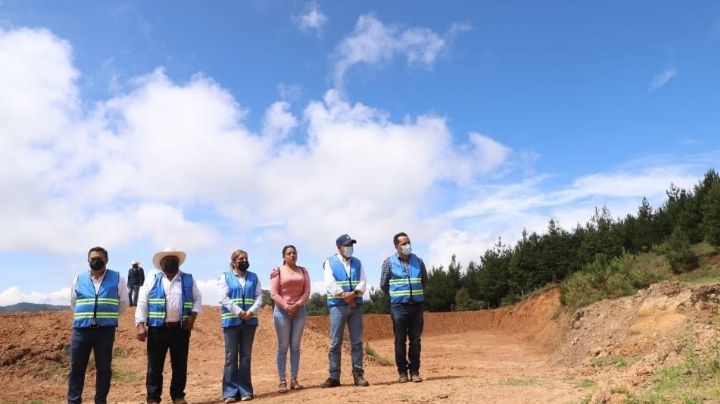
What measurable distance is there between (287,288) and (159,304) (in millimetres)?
1513

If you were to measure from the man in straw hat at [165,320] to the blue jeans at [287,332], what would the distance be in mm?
1006

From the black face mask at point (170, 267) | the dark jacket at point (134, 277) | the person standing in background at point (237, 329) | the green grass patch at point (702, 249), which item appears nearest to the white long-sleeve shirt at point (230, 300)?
the person standing in background at point (237, 329)

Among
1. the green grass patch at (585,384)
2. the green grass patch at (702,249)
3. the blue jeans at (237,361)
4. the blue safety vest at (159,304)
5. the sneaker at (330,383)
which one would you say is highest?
the green grass patch at (702,249)

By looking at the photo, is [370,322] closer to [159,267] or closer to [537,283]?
[537,283]

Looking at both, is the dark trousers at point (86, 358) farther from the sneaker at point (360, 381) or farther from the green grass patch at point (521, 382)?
the green grass patch at point (521, 382)

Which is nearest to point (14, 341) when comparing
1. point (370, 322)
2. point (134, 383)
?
point (134, 383)

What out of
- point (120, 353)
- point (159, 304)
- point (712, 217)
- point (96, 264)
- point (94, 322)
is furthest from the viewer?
point (712, 217)

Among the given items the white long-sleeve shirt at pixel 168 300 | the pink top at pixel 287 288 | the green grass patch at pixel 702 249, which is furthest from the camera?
the green grass patch at pixel 702 249

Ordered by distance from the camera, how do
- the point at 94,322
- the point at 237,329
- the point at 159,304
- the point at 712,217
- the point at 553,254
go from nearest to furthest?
the point at 94,322 < the point at 159,304 < the point at 237,329 < the point at 712,217 < the point at 553,254

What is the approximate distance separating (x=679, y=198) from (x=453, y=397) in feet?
125

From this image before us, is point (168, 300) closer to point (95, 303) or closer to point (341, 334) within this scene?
point (95, 303)

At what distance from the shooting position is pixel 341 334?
7.05 meters

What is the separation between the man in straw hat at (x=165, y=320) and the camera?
6469mm

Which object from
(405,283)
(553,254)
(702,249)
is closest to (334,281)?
(405,283)
